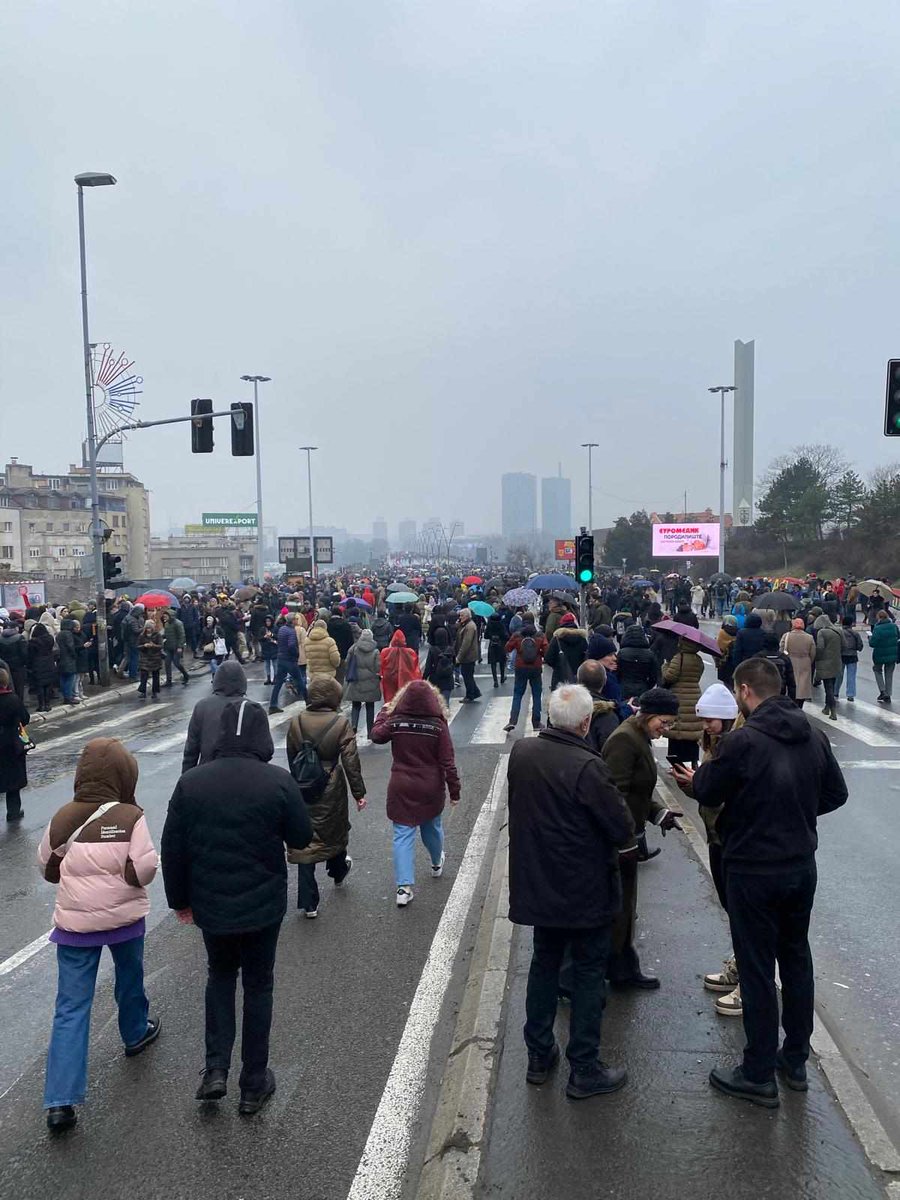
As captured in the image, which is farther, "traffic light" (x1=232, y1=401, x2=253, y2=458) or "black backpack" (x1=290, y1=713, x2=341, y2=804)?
"traffic light" (x1=232, y1=401, x2=253, y2=458)

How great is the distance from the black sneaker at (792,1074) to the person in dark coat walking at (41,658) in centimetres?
1557

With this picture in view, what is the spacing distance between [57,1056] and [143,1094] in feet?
1.64

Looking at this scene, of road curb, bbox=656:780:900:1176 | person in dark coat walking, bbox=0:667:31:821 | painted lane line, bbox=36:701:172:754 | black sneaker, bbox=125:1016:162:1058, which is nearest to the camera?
road curb, bbox=656:780:900:1176

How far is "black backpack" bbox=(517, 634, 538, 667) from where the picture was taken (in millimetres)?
13367

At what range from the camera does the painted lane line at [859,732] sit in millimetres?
13000

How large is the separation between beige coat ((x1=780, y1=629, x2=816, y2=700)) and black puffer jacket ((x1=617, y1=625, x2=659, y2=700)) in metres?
5.72

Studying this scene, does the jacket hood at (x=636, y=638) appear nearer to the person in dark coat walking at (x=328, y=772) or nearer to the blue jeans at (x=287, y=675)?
the person in dark coat walking at (x=328, y=772)

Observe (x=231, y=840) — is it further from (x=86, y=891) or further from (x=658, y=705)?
(x=658, y=705)

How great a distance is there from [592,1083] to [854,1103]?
43.9 inches

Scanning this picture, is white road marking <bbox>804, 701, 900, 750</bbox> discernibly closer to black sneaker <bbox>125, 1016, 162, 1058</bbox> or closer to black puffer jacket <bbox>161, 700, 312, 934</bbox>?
black sneaker <bbox>125, 1016, 162, 1058</bbox>

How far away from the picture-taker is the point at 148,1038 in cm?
482

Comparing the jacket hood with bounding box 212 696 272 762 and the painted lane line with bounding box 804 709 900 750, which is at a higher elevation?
the jacket hood with bounding box 212 696 272 762

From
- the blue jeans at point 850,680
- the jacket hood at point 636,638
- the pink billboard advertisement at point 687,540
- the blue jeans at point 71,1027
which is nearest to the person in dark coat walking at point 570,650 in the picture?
the jacket hood at point 636,638

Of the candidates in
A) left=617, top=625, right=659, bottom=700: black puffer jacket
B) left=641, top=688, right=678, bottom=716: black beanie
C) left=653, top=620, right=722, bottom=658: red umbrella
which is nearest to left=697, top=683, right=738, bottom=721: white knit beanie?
left=641, top=688, right=678, bottom=716: black beanie
